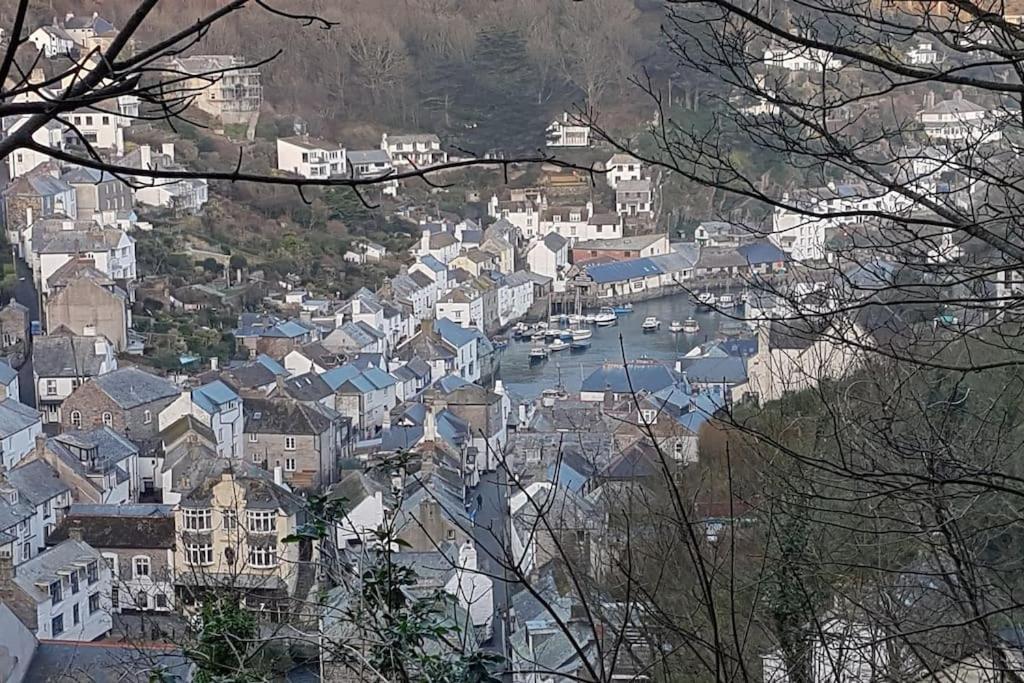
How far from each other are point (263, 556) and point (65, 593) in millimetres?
786

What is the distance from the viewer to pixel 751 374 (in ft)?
23.2

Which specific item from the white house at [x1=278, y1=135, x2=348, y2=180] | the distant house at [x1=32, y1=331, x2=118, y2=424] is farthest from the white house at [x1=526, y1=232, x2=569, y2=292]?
the distant house at [x1=32, y1=331, x2=118, y2=424]

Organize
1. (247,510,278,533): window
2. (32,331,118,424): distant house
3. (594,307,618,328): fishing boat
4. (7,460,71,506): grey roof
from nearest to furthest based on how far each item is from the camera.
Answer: (247,510,278,533): window, (7,460,71,506): grey roof, (32,331,118,424): distant house, (594,307,618,328): fishing boat

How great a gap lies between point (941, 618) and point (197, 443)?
19.2 ft

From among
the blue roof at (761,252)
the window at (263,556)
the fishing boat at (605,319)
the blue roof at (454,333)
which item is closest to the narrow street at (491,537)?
the window at (263,556)

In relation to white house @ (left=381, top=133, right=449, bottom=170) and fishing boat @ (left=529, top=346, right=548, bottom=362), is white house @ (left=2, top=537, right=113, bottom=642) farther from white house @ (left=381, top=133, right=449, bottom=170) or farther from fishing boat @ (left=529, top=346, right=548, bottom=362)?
white house @ (left=381, top=133, right=449, bottom=170)

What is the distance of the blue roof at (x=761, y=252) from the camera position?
1199 centimetres

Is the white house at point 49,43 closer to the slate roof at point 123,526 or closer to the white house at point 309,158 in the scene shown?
the slate roof at point 123,526

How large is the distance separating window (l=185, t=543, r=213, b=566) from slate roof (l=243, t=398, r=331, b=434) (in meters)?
2.26

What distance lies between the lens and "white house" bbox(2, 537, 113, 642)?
4930mm

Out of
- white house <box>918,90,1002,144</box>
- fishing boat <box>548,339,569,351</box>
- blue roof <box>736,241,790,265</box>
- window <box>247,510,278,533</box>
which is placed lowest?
fishing boat <box>548,339,569,351</box>

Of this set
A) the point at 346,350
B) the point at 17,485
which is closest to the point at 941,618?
the point at 17,485

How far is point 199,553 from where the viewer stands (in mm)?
4793

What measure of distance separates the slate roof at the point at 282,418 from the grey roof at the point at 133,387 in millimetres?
488
